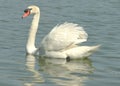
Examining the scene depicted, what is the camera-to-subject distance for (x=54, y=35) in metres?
14.9

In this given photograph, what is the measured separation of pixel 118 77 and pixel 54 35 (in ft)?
8.79

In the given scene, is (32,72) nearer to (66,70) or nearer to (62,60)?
(66,70)

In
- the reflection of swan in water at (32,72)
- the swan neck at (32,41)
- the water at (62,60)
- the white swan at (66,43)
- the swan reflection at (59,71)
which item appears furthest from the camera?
the swan neck at (32,41)

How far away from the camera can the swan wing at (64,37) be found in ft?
49.0

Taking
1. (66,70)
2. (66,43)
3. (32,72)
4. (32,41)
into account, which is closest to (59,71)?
(66,70)

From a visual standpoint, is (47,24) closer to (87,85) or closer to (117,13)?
(117,13)

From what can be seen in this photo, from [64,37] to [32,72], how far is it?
207 centimetres

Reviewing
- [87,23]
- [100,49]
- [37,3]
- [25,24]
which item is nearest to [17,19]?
[25,24]

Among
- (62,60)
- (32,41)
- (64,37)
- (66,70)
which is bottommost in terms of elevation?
(62,60)

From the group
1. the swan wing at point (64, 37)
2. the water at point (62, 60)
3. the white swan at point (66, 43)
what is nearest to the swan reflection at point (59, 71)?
the water at point (62, 60)

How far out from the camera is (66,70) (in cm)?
1367

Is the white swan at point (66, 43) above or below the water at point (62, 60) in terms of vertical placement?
above

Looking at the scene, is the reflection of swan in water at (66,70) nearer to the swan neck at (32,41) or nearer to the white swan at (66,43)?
the white swan at (66,43)

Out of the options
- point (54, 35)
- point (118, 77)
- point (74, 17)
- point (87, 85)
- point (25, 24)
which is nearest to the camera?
point (87, 85)
